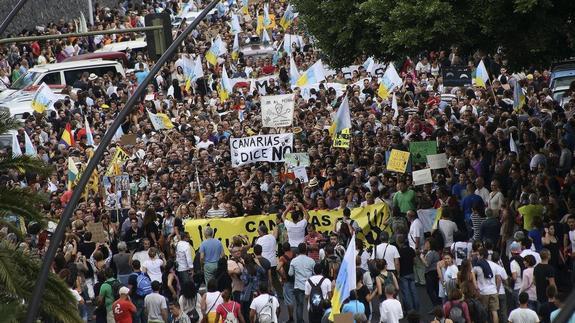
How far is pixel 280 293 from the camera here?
22719mm

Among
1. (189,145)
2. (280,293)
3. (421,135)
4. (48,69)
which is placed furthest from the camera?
(48,69)

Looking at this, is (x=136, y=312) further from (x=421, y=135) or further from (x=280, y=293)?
(x=421, y=135)

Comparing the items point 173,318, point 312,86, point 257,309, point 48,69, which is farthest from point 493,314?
point 48,69

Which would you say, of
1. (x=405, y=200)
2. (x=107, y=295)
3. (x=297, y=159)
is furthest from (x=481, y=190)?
(x=107, y=295)

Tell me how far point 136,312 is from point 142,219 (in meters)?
4.72

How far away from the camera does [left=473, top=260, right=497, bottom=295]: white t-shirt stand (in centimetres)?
1947

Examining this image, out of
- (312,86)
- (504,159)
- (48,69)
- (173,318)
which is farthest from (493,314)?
(48,69)

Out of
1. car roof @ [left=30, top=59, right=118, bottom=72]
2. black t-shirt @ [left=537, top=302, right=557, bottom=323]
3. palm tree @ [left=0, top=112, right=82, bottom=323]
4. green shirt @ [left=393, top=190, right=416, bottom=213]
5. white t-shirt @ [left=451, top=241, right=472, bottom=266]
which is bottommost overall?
car roof @ [left=30, top=59, right=118, bottom=72]

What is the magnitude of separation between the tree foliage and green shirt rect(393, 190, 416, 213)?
88.7 inches

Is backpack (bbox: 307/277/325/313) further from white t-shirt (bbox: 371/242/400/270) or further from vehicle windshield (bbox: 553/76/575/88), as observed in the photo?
vehicle windshield (bbox: 553/76/575/88)

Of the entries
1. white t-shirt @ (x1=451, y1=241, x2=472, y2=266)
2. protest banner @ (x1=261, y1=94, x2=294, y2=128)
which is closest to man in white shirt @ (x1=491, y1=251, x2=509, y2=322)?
white t-shirt @ (x1=451, y1=241, x2=472, y2=266)

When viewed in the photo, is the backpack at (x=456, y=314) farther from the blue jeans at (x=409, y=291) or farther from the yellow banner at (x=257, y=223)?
the yellow banner at (x=257, y=223)

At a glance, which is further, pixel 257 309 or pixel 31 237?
pixel 31 237

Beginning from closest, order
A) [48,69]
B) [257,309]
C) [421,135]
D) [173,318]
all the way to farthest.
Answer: [257,309] < [173,318] < [421,135] < [48,69]
